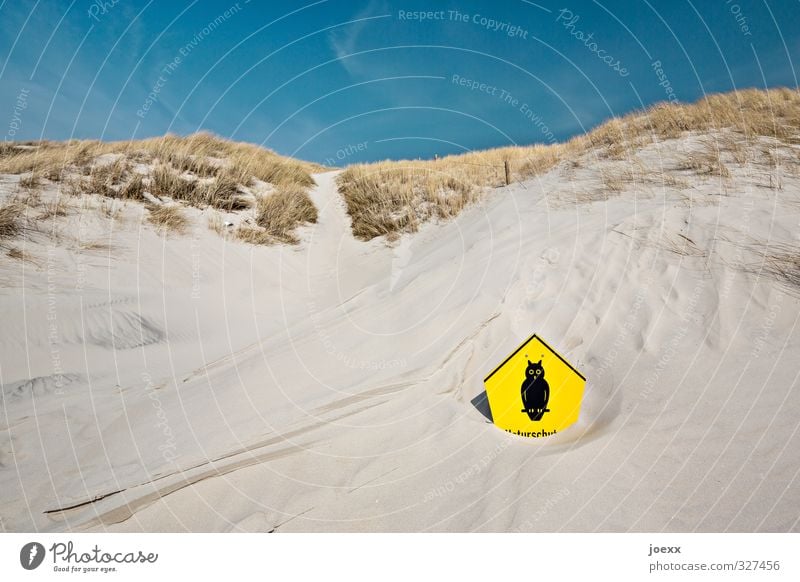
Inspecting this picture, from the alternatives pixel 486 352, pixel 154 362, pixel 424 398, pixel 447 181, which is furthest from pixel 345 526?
pixel 447 181

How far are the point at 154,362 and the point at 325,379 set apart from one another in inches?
92.1

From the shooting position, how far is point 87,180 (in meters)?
8.69

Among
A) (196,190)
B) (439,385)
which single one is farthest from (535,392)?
(196,190)

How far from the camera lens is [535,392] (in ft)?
10.7

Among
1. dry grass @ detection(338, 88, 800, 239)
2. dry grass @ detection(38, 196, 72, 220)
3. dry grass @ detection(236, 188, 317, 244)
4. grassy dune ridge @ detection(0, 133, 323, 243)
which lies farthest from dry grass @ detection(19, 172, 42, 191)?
dry grass @ detection(338, 88, 800, 239)

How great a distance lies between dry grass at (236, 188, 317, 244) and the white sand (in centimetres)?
263

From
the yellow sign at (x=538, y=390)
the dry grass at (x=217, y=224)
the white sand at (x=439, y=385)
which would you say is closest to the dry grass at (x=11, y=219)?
the white sand at (x=439, y=385)

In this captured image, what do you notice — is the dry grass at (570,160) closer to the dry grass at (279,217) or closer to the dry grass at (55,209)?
the dry grass at (279,217)

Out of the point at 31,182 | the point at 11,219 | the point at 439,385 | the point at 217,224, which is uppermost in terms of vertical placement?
the point at 31,182

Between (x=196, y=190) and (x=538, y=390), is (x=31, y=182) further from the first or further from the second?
(x=538, y=390)

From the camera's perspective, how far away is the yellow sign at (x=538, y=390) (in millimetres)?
3256

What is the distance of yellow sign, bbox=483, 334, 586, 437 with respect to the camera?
10.7 ft

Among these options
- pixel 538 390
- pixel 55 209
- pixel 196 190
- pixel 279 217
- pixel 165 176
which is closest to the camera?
pixel 538 390

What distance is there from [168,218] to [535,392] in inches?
313
